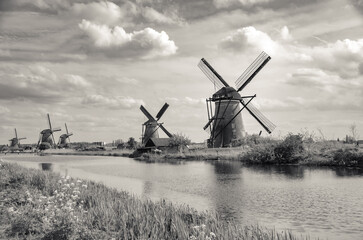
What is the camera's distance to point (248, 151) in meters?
41.4

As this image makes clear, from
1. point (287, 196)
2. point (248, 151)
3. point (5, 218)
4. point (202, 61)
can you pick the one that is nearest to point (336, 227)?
point (287, 196)

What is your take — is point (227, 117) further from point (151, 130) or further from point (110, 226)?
Result: point (110, 226)

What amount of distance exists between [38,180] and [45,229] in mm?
11662

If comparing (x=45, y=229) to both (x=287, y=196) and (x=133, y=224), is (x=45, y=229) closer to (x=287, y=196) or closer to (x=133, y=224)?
(x=133, y=224)

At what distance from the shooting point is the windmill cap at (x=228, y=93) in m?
47.7

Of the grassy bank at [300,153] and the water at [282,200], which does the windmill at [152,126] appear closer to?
the grassy bank at [300,153]

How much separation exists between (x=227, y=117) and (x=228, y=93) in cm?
319

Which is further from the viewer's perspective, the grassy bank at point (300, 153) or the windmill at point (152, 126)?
the windmill at point (152, 126)

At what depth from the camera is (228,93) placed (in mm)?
47906

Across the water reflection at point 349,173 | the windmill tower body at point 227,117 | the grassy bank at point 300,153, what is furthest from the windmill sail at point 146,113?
the water reflection at point 349,173

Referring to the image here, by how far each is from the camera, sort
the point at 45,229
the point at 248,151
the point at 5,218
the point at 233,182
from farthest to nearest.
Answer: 1. the point at 248,151
2. the point at 233,182
3. the point at 5,218
4. the point at 45,229

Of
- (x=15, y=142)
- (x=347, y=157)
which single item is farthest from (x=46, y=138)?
(x=347, y=157)

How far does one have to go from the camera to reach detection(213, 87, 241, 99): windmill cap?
4772 cm

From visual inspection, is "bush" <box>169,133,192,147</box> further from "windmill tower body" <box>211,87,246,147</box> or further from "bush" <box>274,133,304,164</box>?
"bush" <box>274,133,304,164</box>
